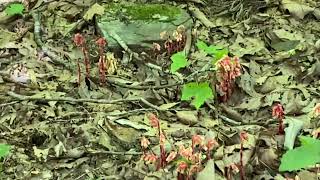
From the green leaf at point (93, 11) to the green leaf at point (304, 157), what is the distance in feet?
7.98

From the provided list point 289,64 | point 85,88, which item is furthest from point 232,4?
point 85,88

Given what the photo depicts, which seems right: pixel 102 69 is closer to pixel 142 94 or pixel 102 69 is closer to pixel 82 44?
pixel 82 44

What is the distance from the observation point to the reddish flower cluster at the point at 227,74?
3.60m

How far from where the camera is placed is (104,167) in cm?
337

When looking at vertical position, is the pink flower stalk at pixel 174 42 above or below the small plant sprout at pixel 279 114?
below

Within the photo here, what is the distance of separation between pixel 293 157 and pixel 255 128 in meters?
0.79

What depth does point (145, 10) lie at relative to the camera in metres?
4.83

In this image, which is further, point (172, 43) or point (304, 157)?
point (172, 43)

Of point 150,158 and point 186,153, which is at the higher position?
point 186,153

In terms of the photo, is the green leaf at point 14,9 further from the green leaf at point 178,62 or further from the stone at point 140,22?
the green leaf at point 178,62

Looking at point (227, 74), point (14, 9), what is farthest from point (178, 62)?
point (14, 9)

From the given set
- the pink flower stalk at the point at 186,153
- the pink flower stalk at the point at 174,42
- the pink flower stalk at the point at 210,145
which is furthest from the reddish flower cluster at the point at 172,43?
the pink flower stalk at the point at 186,153

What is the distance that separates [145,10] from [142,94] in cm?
105

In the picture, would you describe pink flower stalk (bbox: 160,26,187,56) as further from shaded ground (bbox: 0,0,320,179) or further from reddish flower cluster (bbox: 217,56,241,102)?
reddish flower cluster (bbox: 217,56,241,102)
